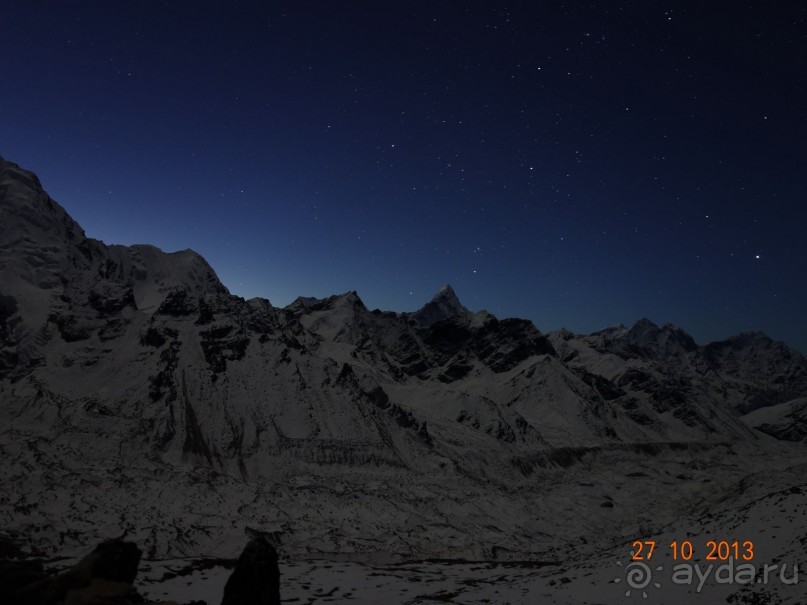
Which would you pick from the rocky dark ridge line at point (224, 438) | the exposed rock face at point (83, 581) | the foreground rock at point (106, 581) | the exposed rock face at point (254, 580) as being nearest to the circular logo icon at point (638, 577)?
the exposed rock face at point (254, 580)

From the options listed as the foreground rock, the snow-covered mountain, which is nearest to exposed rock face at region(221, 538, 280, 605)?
the foreground rock

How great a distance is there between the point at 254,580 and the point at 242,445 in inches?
2551

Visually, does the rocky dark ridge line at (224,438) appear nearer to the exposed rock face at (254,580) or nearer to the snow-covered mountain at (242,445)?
the snow-covered mountain at (242,445)

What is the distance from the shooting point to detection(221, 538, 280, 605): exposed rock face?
731 inches

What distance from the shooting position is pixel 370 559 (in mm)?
53406

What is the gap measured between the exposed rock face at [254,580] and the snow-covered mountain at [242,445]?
120ft

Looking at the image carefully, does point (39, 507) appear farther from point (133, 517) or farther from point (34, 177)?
point (34, 177)

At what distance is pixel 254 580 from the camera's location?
1870 cm

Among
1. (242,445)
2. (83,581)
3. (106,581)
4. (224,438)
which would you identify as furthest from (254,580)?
(224,438)

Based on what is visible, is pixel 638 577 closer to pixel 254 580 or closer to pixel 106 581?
pixel 254 580

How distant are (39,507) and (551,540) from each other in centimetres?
6086

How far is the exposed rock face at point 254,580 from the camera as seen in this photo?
18562 mm

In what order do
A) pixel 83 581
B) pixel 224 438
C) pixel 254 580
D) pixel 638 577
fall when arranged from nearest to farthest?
pixel 83 581
pixel 254 580
pixel 638 577
pixel 224 438

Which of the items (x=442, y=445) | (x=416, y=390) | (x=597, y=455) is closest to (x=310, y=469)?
(x=442, y=445)
